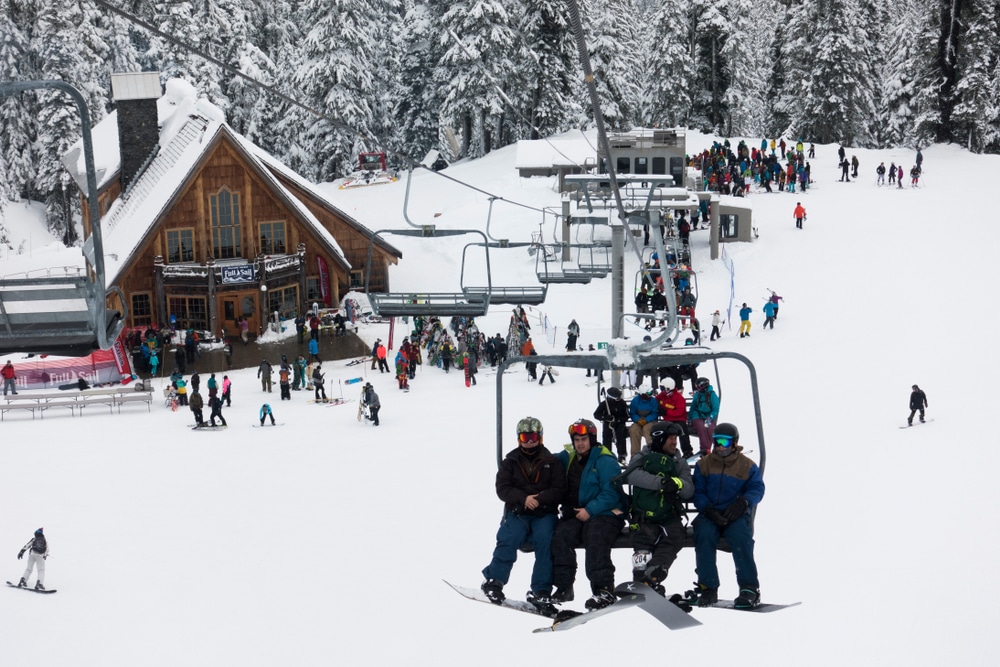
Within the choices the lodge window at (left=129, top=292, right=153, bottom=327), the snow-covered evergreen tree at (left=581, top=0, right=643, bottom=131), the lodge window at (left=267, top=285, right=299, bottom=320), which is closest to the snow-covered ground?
the lodge window at (left=267, top=285, right=299, bottom=320)

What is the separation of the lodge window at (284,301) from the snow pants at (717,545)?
31835 millimetres

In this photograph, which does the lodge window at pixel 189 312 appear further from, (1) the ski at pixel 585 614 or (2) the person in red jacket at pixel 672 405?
(1) the ski at pixel 585 614

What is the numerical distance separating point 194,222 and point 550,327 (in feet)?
40.7

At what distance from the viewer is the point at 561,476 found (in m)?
11.3

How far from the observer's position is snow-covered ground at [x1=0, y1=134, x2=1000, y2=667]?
18.9m

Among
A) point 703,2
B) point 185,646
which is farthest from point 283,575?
point 703,2

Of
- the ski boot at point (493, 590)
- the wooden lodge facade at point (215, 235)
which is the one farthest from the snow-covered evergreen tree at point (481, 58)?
the ski boot at point (493, 590)

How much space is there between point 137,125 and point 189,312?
8.96 metres

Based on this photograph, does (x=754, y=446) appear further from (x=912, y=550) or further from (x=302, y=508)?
(x=302, y=508)

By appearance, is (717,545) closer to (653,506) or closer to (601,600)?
(653,506)

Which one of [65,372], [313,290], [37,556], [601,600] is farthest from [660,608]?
[313,290]

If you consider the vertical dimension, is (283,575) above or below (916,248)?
below

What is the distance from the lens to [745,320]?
36688mm

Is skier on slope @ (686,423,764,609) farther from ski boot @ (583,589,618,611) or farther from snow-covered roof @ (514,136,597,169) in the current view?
snow-covered roof @ (514,136,597,169)
